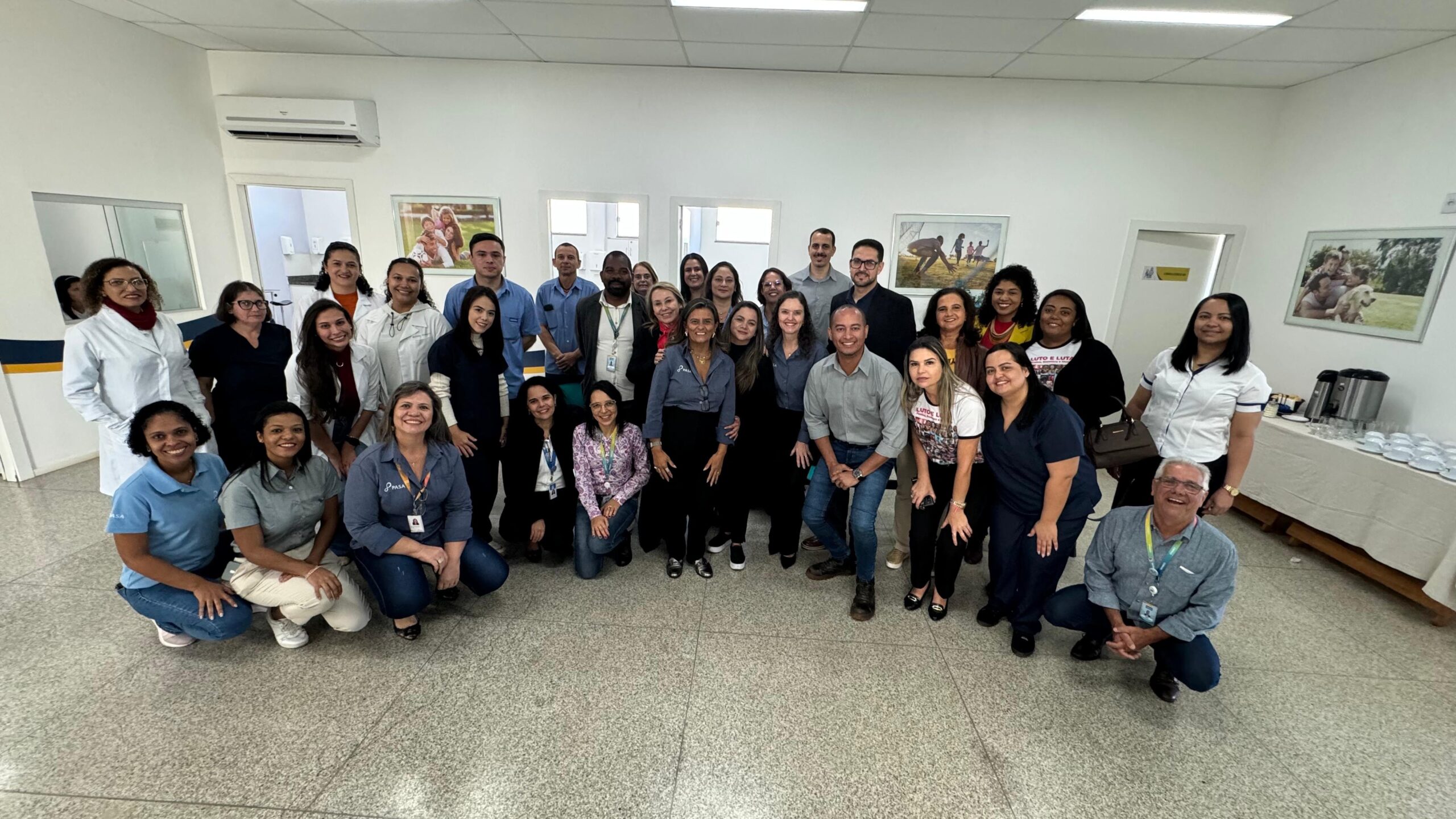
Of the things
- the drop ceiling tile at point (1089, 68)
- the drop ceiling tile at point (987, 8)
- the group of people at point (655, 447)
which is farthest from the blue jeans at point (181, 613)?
the drop ceiling tile at point (1089, 68)

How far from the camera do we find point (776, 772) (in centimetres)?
192

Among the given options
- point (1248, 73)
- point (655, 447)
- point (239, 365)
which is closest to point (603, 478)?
point (655, 447)

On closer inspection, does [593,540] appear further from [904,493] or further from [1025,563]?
[1025,563]

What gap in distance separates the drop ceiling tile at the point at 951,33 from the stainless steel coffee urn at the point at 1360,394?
3235mm

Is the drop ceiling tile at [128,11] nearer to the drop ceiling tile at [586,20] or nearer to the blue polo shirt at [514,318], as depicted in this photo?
the drop ceiling tile at [586,20]

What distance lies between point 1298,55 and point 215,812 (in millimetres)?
7567

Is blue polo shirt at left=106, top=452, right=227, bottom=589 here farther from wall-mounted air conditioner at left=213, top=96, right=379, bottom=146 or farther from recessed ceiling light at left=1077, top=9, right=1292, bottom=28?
recessed ceiling light at left=1077, top=9, right=1292, bottom=28

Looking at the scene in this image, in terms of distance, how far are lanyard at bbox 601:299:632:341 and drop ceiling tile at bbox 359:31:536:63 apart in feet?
8.79

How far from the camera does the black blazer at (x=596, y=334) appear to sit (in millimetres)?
3391

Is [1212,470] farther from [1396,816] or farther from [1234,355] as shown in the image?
[1396,816]

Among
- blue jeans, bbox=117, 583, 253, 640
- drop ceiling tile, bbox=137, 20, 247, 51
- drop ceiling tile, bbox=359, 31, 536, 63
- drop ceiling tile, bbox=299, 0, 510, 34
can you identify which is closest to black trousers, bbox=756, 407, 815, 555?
blue jeans, bbox=117, 583, 253, 640

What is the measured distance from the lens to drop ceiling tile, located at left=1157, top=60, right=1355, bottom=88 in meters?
4.36

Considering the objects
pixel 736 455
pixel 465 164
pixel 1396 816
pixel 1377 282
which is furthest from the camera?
pixel 465 164

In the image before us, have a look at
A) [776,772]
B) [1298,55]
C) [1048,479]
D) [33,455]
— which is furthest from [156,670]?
[1298,55]
